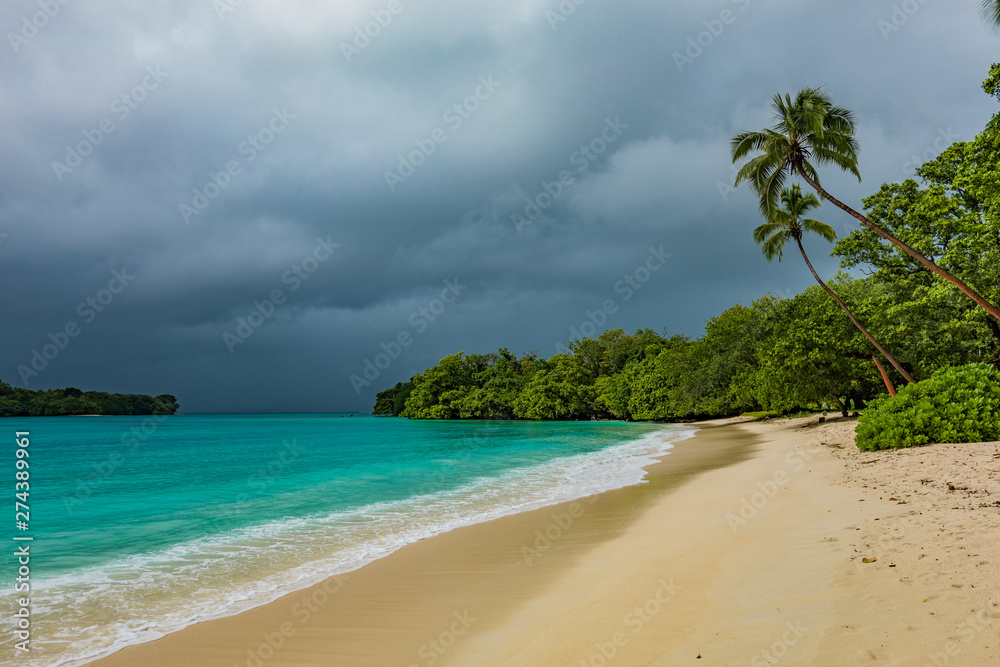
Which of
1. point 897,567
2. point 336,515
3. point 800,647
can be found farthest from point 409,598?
point 336,515

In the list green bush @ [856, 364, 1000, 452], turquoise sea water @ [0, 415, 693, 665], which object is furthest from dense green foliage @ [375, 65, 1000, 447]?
turquoise sea water @ [0, 415, 693, 665]

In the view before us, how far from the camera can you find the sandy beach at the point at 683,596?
3670 millimetres

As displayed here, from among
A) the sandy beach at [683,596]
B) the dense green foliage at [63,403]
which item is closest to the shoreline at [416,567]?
the sandy beach at [683,596]

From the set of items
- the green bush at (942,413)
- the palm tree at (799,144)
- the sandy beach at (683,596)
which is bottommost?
the sandy beach at (683,596)

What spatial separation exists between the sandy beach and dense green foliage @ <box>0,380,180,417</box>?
15561cm

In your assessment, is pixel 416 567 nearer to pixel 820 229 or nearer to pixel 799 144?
pixel 799 144

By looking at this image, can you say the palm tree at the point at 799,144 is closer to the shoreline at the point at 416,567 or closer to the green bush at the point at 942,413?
the green bush at the point at 942,413

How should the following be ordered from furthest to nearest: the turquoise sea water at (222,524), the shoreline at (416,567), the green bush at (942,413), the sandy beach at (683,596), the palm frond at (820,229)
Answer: the palm frond at (820,229) < the green bush at (942,413) < the turquoise sea water at (222,524) < the shoreline at (416,567) < the sandy beach at (683,596)

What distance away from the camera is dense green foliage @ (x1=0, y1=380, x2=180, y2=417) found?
117 metres

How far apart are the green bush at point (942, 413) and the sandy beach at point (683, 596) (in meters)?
4.47

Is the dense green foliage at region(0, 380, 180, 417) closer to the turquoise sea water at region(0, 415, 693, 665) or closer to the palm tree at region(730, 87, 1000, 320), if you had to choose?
the turquoise sea water at region(0, 415, 693, 665)

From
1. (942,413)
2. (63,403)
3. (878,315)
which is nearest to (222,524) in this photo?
(942,413)

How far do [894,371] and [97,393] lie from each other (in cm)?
18485

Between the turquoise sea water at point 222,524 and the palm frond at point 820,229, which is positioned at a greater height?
the palm frond at point 820,229
